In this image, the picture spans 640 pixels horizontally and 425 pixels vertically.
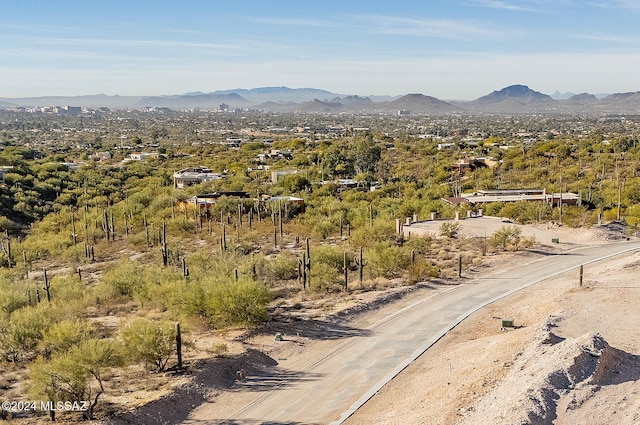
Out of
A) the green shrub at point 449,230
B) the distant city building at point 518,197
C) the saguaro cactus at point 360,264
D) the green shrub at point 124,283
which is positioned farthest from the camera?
the distant city building at point 518,197

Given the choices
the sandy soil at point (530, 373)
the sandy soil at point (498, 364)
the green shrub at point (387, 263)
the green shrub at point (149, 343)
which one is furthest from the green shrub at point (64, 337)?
the green shrub at point (387, 263)

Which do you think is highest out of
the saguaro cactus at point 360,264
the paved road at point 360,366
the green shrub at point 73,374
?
the green shrub at point 73,374

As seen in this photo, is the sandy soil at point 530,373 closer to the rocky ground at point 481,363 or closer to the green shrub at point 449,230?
the rocky ground at point 481,363

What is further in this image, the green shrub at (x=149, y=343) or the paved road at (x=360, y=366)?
the green shrub at (x=149, y=343)

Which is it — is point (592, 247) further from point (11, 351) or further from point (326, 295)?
point (11, 351)

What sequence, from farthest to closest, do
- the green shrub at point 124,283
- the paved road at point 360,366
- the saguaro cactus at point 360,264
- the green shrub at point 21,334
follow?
the saguaro cactus at point 360,264 → the green shrub at point 124,283 → the green shrub at point 21,334 → the paved road at point 360,366

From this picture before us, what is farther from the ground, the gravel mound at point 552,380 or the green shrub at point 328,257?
the gravel mound at point 552,380

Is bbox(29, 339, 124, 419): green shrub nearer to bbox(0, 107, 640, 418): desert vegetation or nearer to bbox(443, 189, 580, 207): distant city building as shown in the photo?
bbox(0, 107, 640, 418): desert vegetation

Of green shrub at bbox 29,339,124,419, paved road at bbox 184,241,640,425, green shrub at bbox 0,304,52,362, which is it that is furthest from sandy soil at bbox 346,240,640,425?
green shrub at bbox 0,304,52,362
